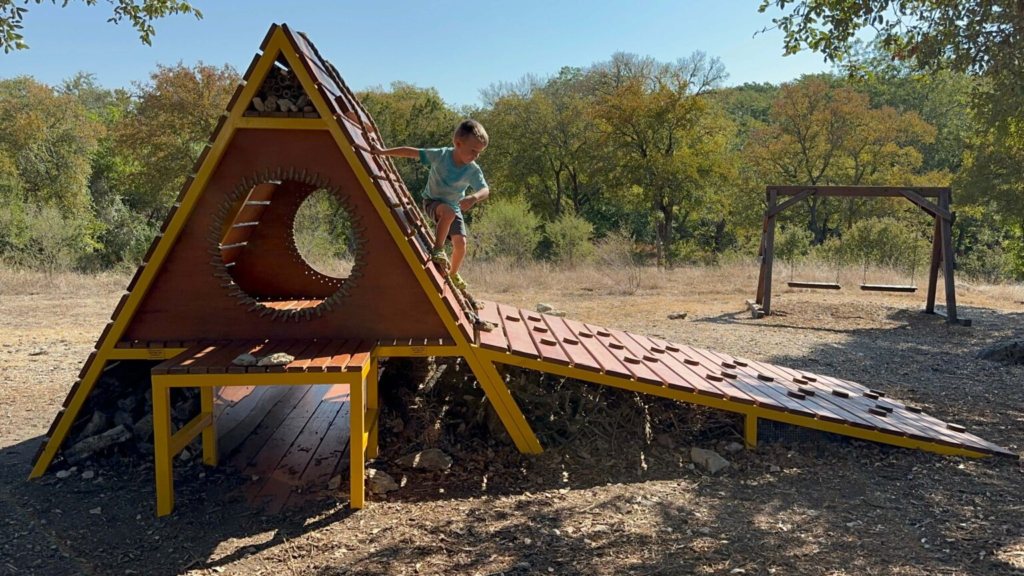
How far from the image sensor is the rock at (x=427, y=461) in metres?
4.61

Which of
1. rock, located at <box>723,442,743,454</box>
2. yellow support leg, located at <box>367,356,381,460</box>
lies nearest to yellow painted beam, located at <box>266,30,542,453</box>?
yellow support leg, located at <box>367,356,381,460</box>

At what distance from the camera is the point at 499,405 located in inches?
183

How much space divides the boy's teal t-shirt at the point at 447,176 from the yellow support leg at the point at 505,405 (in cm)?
125

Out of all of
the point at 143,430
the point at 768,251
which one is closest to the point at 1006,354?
the point at 768,251

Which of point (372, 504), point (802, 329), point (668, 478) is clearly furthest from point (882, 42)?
point (372, 504)

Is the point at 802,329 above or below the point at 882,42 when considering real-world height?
below

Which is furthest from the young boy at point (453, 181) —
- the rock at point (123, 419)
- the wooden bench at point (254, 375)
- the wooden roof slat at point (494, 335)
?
the rock at point (123, 419)

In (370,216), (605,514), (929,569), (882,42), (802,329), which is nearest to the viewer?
(929,569)

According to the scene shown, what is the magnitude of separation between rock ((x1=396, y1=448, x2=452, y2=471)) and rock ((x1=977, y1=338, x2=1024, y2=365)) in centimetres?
800

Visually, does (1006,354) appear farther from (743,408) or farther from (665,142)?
(665,142)

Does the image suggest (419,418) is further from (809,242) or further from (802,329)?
(809,242)

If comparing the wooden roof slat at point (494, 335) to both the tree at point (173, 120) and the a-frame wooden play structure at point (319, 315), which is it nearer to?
the a-frame wooden play structure at point (319, 315)

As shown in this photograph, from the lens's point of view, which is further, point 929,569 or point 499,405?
point 499,405

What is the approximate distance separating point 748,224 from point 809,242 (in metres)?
3.57
